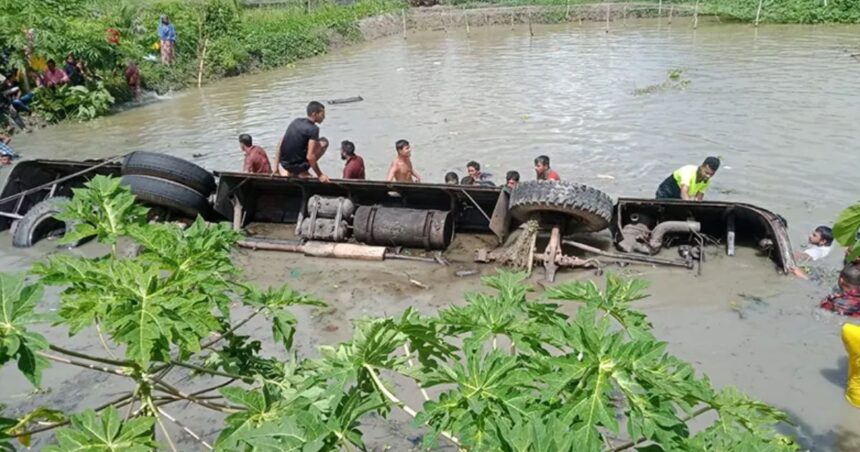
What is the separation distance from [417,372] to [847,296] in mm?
6095

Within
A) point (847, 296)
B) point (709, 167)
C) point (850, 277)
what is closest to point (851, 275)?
point (850, 277)

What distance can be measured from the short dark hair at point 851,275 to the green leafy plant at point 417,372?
457cm

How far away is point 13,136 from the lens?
16.5m

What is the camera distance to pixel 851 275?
264 inches

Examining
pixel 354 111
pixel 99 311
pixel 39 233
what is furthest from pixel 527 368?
pixel 354 111

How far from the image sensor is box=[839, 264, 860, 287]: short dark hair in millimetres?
6668

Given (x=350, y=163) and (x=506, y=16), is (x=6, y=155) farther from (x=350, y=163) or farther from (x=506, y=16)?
(x=506, y=16)

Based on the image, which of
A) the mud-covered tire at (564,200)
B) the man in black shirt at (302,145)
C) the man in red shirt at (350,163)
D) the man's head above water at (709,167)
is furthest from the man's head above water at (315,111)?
the man's head above water at (709,167)

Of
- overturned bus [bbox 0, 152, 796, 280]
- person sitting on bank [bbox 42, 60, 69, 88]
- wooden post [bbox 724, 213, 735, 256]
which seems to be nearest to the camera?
overturned bus [bbox 0, 152, 796, 280]

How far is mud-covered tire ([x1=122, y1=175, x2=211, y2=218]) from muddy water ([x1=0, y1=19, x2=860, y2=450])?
42.5 inches

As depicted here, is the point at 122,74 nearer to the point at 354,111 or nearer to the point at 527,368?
the point at 354,111

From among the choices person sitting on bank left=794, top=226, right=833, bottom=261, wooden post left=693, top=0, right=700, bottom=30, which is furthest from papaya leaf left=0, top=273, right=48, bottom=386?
wooden post left=693, top=0, right=700, bottom=30

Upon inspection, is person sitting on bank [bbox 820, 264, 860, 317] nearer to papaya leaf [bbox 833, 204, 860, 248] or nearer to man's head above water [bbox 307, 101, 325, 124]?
papaya leaf [bbox 833, 204, 860, 248]

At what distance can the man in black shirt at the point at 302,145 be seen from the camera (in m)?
9.41
